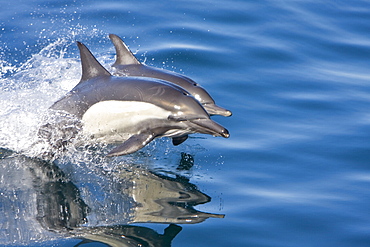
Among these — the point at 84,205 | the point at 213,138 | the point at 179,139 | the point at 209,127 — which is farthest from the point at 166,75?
the point at 84,205

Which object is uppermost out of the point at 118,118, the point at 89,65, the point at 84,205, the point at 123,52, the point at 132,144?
the point at 123,52

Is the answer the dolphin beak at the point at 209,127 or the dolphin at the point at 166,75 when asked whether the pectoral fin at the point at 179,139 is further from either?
the dolphin beak at the point at 209,127

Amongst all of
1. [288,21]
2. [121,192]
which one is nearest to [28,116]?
[121,192]

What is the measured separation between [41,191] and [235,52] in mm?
5137

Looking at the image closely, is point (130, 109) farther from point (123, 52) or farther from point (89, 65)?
point (123, 52)

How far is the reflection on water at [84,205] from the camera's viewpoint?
570cm

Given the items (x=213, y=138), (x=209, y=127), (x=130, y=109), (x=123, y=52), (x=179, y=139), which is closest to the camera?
(x=209, y=127)

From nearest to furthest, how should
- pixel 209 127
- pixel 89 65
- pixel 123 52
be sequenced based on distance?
pixel 209 127, pixel 89 65, pixel 123 52

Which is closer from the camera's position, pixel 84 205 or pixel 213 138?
pixel 84 205

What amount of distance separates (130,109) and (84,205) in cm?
130

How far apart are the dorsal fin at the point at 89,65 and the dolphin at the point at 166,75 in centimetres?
84

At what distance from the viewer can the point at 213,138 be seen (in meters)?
8.02

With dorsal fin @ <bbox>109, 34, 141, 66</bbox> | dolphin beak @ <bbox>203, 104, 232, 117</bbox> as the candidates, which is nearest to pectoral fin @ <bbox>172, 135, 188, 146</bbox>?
dolphin beak @ <bbox>203, 104, 232, 117</bbox>

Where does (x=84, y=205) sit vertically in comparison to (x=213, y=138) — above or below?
below
